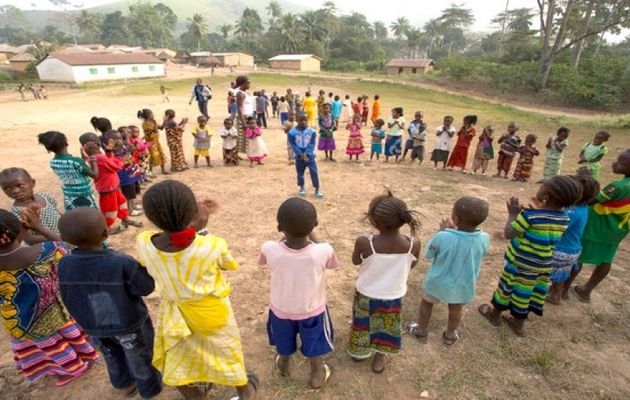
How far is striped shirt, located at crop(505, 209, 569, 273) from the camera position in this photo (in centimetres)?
274

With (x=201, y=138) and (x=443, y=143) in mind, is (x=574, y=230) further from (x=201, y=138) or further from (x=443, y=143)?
(x=201, y=138)

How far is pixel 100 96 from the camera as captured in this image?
24.5 m

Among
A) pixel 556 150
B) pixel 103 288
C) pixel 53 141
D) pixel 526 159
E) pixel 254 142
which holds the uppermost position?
pixel 53 141

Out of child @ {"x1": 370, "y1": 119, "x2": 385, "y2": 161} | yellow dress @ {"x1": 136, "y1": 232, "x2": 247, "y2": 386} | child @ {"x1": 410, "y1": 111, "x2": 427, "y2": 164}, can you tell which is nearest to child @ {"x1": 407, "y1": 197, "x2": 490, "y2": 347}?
yellow dress @ {"x1": 136, "y1": 232, "x2": 247, "y2": 386}

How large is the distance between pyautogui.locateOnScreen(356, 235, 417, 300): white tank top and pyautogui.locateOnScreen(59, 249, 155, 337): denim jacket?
140 cm

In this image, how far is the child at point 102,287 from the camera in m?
1.99

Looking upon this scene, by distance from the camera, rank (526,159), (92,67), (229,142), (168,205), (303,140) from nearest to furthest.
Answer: (168,205) < (303,140) < (526,159) < (229,142) < (92,67)

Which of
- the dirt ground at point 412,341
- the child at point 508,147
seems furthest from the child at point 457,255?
the child at point 508,147

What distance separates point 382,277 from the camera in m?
2.45

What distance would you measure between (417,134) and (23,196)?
7920mm

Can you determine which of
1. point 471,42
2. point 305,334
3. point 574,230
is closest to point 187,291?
point 305,334

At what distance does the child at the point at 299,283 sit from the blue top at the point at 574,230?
2335 millimetres

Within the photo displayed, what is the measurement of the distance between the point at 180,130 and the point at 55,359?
18.8ft

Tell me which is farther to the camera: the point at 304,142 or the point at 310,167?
the point at 310,167
